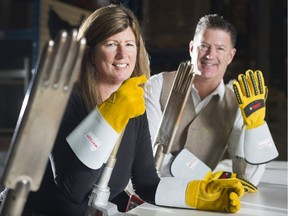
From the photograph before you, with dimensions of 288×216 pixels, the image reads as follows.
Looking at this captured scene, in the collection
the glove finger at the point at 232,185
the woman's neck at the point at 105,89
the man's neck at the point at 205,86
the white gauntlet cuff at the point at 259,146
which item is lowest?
the glove finger at the point at 232,185

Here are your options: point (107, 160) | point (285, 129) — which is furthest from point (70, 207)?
point (285, 129)

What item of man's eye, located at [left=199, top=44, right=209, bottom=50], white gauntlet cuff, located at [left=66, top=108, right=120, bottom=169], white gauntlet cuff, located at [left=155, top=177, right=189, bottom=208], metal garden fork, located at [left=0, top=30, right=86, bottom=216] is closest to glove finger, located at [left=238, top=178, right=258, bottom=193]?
white gauntlet cuff, located at [left=155, top=177, right=189, bottom=208]

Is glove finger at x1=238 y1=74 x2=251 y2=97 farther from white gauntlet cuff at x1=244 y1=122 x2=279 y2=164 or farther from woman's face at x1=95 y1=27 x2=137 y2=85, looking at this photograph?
woman's face at x1=95 y1=27 x2=137 y2=85

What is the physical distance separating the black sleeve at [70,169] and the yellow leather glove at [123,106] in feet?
0.42

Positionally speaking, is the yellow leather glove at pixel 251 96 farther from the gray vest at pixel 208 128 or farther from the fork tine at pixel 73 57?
the fork tine at pixel 73 57

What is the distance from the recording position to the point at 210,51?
1.11 metres

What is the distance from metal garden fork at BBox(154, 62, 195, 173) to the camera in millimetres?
1012

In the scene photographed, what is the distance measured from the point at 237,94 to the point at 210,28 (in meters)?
0.22

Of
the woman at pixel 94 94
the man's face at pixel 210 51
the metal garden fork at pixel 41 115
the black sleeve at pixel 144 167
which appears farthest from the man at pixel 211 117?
the metal garden fork at pixel 41 115

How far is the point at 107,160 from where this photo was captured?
2.41 ft

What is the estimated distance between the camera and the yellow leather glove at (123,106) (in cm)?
65

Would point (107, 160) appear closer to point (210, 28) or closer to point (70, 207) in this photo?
point (70, 207)

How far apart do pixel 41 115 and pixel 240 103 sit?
2.79 ft

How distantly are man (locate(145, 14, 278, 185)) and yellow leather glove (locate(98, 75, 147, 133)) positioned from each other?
1.52 feet
